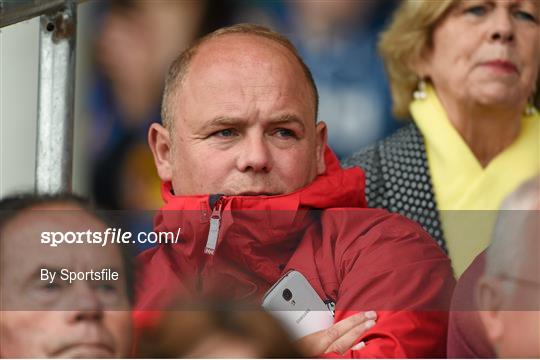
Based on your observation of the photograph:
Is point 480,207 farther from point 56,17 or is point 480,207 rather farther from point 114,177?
point 56,17

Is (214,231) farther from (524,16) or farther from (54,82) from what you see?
(524,16)

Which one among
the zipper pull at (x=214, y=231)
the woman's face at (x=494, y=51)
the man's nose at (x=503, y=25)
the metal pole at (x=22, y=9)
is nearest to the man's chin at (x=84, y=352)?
the zipper pull at (x=214, y=231)

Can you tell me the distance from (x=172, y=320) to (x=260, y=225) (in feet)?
1.09

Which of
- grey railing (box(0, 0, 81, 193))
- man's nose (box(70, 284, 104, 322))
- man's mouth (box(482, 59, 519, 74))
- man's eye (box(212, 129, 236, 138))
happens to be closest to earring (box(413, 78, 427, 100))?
man's mouth (box(482, 59, 519, 74))

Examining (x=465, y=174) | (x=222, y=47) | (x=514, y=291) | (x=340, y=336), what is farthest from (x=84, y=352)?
(x=465, y=174)

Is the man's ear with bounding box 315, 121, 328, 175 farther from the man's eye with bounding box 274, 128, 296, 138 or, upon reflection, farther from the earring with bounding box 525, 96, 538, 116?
the earring with bounding box 525, 96, 538, 116

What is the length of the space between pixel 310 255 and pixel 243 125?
305 millimetres

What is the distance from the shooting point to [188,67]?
3.06 metres

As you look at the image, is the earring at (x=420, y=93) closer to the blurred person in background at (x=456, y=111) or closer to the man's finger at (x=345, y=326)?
the blurred person in background at (x=456, y=111)

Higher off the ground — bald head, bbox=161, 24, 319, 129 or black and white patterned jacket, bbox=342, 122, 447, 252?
bald head, bbox=161, 24, 319, 129

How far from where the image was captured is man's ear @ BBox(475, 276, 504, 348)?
2.80 meters

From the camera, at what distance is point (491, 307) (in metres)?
2.83

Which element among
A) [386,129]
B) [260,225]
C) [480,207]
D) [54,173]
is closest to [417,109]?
[386,129]

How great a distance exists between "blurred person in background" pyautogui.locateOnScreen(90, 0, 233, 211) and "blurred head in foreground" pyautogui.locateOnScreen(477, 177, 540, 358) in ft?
2.41
